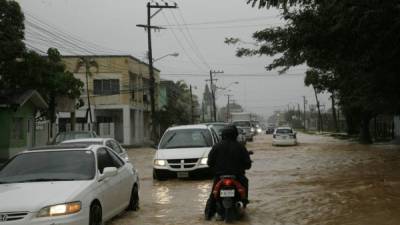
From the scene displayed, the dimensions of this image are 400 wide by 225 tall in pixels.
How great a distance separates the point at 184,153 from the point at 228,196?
8.19 metres

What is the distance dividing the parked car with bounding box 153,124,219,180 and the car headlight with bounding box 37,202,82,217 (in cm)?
990

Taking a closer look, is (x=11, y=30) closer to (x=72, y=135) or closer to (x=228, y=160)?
(x=72, y=135)

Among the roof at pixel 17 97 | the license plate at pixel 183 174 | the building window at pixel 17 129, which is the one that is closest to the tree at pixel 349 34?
the license plate at pixel 183 174

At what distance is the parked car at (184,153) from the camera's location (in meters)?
18.4

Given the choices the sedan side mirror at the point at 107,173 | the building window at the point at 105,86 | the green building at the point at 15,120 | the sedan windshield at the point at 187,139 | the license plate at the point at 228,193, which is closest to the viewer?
the sedan side mirror at the point at 107,173

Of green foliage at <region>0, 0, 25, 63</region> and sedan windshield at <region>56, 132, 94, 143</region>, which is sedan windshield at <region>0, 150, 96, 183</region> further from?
green foliage at <region>0, 0, 25, 63</region>

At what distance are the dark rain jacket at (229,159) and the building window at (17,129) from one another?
2431cm

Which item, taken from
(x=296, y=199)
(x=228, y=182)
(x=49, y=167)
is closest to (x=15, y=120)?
(x=296, y=199)

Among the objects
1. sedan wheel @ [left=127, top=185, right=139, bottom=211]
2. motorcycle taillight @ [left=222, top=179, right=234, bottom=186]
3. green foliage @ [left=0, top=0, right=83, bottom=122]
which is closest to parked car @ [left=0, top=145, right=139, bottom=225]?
sedan wheel @ [left=127, top=185, right=139, bottom=211]

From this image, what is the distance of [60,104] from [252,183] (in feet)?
89.6

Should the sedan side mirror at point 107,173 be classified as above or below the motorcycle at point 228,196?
above

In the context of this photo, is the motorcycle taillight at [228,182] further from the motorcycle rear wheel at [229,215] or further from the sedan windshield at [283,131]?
the sedan windshield at [283,131]

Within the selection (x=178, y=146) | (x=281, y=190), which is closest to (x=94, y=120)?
(x=178, y=146)

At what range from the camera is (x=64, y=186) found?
899cm
